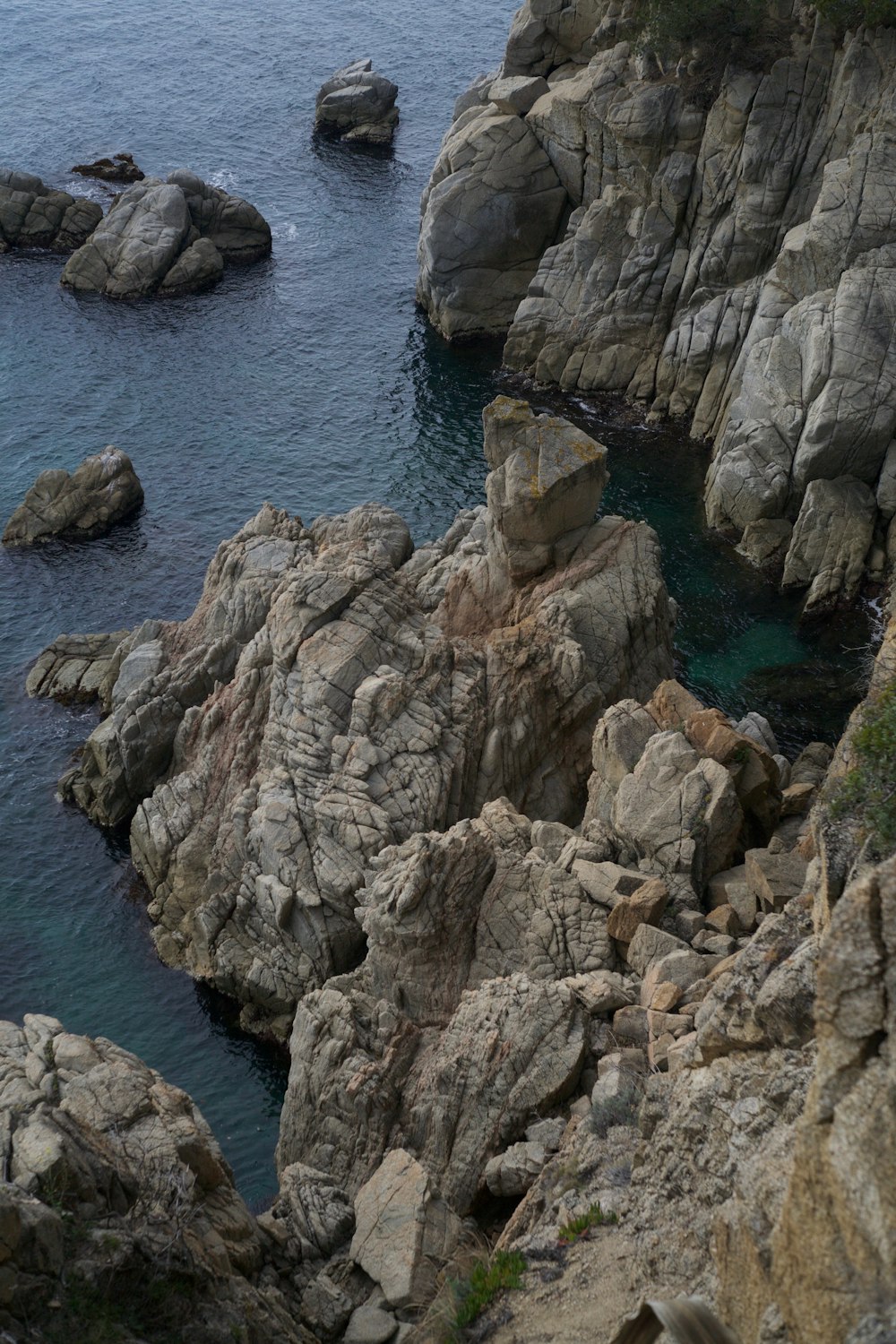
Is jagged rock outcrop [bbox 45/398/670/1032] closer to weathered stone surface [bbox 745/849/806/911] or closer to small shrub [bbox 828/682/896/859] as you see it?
weathered stone surface [bbox 745/849/806/911]

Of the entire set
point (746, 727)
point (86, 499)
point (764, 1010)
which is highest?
point (764, 1010)

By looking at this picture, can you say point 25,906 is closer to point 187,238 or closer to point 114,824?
point 114,824

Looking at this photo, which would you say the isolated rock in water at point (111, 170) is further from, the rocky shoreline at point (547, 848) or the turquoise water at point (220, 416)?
the rocky shoreline at point (547, 848)

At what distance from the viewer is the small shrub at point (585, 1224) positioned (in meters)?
20.2

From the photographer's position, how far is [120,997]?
3831 centimetres

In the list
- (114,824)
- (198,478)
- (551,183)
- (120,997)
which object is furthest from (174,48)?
(120,997)

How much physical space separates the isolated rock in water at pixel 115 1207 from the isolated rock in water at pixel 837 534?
3459cm

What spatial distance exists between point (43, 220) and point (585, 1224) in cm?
8043

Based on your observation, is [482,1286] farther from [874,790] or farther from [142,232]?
[142,232]

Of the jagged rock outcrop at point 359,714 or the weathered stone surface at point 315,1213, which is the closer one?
the weathered stone surface at point 315,1213

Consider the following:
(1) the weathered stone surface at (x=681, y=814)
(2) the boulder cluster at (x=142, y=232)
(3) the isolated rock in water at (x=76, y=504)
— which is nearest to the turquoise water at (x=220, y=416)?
(3) the isolated rock in water at (x=76, y=504)

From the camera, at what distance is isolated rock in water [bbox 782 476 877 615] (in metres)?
50.7

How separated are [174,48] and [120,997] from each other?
10273 cm

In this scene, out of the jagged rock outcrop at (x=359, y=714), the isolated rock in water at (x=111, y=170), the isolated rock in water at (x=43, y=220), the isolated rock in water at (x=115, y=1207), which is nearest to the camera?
the isolated rock in water at (x=115, y=1207)
